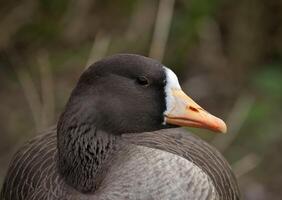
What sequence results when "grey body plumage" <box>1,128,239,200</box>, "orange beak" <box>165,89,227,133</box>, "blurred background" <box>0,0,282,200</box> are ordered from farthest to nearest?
"blurred background" <box>0,0,282,200</box> < "grey body plumage" <box>1,128,239,200</box> < "orange beak" <box>165,89,227,133</box>

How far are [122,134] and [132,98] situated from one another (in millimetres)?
252

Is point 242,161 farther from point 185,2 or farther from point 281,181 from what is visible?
point 185,2

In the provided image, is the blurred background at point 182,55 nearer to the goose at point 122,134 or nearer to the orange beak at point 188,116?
the goose at point 122,134

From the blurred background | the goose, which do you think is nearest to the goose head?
the goose

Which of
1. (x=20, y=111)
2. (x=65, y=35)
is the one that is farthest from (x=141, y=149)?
(x=65, y=35)

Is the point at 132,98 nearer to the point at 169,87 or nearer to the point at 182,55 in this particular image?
the point at 169,87

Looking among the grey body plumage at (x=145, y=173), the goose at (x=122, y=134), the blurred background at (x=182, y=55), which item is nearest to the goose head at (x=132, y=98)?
the goose at (x=122, y=134)

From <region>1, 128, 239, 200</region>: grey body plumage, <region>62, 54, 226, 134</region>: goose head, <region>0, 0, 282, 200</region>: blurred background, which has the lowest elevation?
<region>0, 0, 282, 200</region>: blurred background

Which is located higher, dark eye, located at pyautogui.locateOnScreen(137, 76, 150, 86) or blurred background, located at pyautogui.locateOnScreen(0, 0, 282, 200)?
dark eye, located at pyautogui.locateOnScreen(137, 76, 150, 86)

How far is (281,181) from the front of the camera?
7320 millimetres

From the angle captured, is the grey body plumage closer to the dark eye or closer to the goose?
the goose

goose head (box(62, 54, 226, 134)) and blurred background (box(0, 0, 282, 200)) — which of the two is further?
blurred background (box(0, 0, 282, 200))

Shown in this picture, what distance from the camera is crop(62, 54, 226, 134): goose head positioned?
4.15m

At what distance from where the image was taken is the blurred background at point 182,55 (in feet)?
24.2
